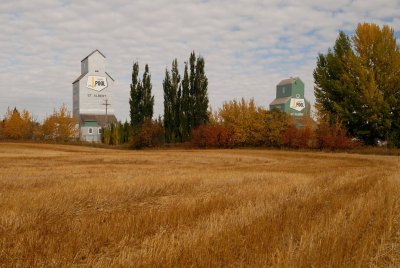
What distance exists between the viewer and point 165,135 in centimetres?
5356

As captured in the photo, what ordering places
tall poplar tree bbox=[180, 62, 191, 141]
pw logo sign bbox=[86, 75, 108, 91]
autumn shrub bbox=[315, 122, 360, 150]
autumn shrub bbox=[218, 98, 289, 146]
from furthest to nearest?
pw logo sign bbox=[86, 75, 108, 91]
tall poplar tree bbox=[180, 62, 191, 141]
autumn shrub bbox=[218, 98, 289, 146]
autumn shrub bbox=[315, 122, 360, 150]

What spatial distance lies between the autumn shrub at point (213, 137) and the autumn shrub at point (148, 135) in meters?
5.22

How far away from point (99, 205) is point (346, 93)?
39.8 m

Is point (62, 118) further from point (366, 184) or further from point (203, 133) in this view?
point (366, 184)

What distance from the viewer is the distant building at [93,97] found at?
78.4 m

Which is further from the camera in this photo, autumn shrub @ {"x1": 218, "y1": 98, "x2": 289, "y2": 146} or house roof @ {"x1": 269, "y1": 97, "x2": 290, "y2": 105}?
house roof @ {"x1": 269, "y1": 97, "x2": 290, "y2": 105}

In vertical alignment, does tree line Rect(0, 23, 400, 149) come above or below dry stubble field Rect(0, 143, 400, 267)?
above

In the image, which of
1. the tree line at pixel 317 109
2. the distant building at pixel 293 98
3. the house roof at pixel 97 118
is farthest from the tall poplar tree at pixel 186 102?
the distant building at pixel 293 98

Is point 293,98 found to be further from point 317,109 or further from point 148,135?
point 148,135

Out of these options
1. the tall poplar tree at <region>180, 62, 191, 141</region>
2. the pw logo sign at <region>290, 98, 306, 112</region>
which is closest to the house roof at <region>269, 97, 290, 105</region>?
the pw logo sign at <region>290, 98, 306, 112</region>

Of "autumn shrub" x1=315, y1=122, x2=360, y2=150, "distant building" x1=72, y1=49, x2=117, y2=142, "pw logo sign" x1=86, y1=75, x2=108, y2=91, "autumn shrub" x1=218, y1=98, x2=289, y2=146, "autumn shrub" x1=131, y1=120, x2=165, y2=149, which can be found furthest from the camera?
"pw logo sign" x1=86, y1=75, x2=108, y2=91

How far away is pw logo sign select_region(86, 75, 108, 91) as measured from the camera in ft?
260

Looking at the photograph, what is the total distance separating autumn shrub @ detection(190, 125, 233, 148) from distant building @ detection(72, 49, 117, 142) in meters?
33.9

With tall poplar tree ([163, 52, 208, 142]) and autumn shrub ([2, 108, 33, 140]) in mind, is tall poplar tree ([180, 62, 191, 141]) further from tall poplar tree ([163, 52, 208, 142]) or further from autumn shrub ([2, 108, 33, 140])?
autumn shrub ([2, 108, 33, 140])
